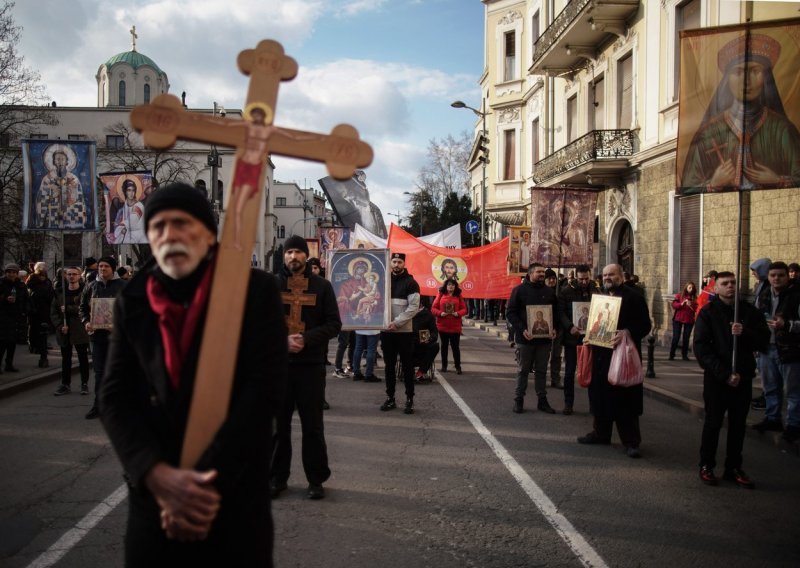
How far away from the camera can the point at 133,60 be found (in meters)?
74.7

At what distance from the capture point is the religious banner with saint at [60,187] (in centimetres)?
1144

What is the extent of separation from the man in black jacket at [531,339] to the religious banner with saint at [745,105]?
2869 mm

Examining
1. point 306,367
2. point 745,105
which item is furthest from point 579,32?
point 306,367

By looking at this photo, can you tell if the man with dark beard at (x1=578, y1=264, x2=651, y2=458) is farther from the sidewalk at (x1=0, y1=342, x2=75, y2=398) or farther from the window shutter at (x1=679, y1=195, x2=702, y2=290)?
the window shutter at (x1=679, y1=195, x2=702, y2=290)

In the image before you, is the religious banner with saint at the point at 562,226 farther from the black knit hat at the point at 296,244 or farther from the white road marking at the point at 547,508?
the black knit hat at the point at 296,244

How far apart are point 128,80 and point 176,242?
8076cm

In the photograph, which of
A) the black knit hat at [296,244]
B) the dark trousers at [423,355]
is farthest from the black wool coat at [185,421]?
the dark trousers at [423,355]

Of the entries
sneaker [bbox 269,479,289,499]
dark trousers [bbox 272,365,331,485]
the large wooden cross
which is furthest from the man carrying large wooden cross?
sneaker [bbox 269,479,289,499]

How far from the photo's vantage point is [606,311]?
26.4 ft

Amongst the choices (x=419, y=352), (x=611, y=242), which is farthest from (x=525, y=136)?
(x=419, y=352)

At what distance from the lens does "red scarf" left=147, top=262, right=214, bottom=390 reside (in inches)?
85.9

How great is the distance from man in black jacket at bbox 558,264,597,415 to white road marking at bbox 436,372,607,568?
1783mm

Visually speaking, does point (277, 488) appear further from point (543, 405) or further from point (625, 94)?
point (625, 94)

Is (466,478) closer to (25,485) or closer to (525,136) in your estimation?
(25,485)
